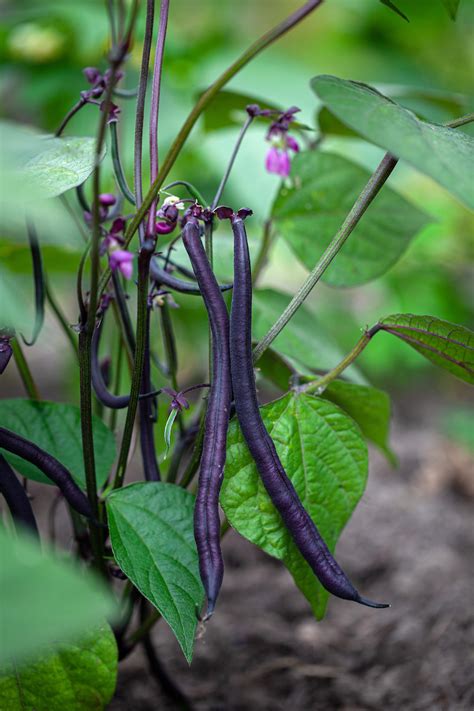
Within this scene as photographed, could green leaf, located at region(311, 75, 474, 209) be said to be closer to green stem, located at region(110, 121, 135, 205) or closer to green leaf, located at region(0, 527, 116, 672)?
green stem, located at region(110, 121, 135, 205)

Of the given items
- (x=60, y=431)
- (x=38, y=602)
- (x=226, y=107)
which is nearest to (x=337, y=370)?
(x=60, y=431)

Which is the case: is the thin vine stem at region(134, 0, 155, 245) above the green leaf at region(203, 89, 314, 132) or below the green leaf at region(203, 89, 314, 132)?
above

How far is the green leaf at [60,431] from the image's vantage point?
31.6 inches

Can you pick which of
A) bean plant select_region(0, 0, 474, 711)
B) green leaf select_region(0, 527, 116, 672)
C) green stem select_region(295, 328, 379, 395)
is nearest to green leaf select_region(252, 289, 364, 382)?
bean plant select_region(0, 0, 474, 711)

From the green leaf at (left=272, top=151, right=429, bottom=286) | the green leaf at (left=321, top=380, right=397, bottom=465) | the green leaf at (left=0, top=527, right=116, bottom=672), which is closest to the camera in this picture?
the green leaf at (left=0, top=527, right=116, bottom=672)

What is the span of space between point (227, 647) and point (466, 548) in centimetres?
61

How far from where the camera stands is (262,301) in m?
0.93

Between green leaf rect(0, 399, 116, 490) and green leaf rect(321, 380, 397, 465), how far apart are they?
0.27 meters

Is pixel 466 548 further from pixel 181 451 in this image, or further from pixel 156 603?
pixel 156 603

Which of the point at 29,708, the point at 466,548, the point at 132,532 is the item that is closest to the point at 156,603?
the point at 132,532

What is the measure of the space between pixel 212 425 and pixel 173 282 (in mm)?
157

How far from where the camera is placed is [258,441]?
652 mm

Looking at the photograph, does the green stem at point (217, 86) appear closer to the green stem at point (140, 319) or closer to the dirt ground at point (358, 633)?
the green stem at point (140, 319)

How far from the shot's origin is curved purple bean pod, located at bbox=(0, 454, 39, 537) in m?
0.69
